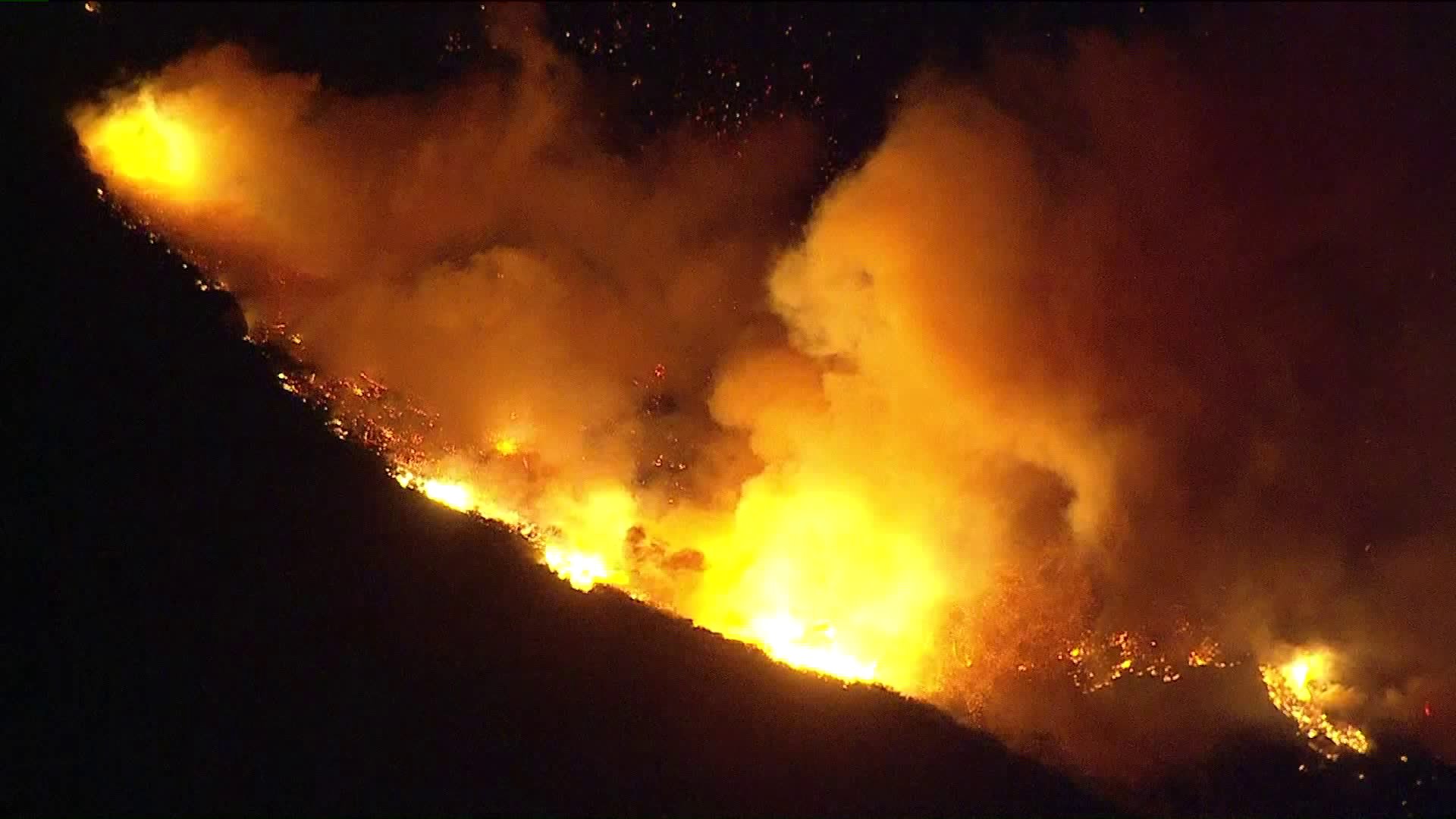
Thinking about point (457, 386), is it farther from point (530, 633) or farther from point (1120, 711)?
→ point (1120, 711)

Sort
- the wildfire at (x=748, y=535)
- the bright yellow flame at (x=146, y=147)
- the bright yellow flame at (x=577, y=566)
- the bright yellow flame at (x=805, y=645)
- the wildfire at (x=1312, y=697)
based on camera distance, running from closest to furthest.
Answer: the bright yellow flame at (x=146, y=147) < the bright yellow flame at (x=577, y=566) < the wildfire at (x=748, y=535) < the bright yellow flame at (x=805, y=645) < the wildfire at (x=1312, y=697)

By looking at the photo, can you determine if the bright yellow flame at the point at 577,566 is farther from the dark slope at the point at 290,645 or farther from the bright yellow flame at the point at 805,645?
the bright yellow flame at the point at 805,645

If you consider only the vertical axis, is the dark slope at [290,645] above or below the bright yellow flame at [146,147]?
below

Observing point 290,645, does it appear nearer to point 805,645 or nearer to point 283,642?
point 283,642

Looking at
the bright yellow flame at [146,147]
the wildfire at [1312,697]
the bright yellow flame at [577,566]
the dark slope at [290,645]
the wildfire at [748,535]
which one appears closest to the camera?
the dark slope at [290,645]

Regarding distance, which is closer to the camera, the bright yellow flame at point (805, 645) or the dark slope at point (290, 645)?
the dark slope at point (290, 645)

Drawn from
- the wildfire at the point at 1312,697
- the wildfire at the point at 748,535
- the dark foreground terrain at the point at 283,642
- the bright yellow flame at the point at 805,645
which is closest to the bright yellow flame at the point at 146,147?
the wildfire at the point at 748,535

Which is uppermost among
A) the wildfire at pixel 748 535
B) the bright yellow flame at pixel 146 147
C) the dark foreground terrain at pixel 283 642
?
the bright yellow flame at pixel 146 147

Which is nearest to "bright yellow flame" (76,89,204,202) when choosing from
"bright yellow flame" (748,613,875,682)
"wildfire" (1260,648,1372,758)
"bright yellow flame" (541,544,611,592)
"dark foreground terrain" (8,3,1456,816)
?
"dark foreground terrain" (8,3,1456,816)
